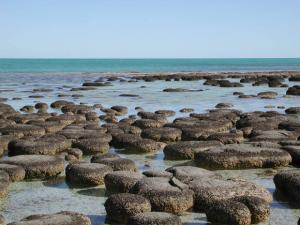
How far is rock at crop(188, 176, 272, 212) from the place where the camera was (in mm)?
8195

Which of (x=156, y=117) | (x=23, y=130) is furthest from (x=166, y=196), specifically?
(x=156, y=117)

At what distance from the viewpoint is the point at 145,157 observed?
12.7 metres

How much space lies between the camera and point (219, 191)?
8.36 metres

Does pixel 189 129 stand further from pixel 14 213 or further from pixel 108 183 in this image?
pixel 14 213

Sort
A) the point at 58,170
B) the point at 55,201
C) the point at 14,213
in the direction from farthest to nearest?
the point at 58,170 < the point at 55,201 < the point at 14,213

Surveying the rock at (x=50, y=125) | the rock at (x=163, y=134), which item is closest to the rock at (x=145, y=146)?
the rock at (x=163, y=134)

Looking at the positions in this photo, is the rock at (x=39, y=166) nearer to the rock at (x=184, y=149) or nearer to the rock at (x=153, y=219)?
the rock at (x=184, y=149)

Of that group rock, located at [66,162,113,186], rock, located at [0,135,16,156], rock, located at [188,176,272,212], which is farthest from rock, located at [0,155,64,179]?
rock, located at [188,176,272,212]

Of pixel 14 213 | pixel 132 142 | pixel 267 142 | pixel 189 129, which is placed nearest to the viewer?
pixel 14 213

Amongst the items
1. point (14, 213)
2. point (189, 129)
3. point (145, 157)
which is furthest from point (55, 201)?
point (189, 129)

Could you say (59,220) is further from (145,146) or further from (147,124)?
(147,124)

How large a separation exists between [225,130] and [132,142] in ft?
12.4

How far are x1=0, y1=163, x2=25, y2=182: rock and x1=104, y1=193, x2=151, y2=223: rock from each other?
288 cm

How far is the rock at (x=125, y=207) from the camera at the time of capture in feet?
24.8
